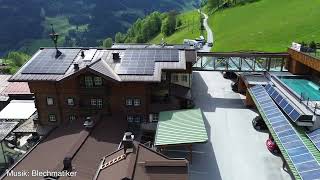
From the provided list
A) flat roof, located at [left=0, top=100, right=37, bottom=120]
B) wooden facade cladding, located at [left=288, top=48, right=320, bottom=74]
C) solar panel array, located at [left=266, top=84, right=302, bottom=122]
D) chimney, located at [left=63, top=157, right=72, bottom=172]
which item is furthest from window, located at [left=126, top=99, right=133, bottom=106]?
wooden facade cladding, located at [left=288, top=48, right=320, bottom=74]

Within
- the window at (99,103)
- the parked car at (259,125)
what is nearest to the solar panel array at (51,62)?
the window at (99,103)

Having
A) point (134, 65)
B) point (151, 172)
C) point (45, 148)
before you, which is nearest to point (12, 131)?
point (45, 148)

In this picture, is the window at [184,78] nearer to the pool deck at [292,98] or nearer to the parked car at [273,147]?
the pool deck at [292,98]

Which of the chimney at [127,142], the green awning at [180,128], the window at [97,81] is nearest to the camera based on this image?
the chimney at [127,142]

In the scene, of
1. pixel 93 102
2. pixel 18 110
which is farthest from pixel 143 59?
pixel 18 110

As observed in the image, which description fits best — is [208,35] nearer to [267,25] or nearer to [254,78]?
[267,25]

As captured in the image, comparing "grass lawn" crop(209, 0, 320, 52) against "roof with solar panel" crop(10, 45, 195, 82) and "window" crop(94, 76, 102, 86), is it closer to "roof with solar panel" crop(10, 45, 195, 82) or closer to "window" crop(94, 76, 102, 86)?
"roof with solar panel" crop(10, 45, 195, 82)

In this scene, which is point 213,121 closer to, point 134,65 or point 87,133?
point 134,65
